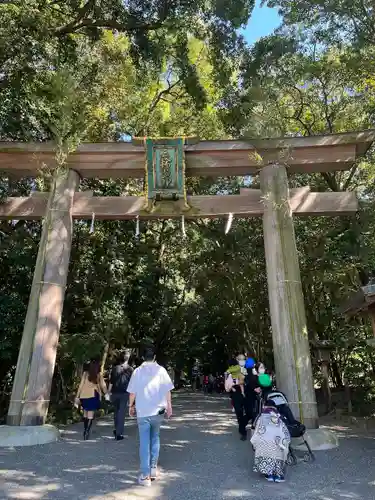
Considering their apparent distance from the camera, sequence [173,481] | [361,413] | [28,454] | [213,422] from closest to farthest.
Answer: [173,481] → [28,454] → [213,422] → [361,413]

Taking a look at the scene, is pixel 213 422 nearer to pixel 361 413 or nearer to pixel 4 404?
pixel 361 413

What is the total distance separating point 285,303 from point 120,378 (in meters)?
3.29

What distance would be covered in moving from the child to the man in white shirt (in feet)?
3.64

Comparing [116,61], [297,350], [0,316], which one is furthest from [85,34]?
[297,350]

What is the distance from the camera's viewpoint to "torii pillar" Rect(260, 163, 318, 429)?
22.3ft

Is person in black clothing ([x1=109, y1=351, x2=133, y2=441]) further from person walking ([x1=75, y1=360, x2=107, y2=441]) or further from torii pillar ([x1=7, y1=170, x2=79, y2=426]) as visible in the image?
torii pillar ([x1=7, y1=170, x2=79, y2=426])

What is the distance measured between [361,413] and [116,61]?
1167 centimetres

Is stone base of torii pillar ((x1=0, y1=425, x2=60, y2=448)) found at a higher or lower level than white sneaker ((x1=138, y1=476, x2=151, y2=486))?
higher

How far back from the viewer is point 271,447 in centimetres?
457

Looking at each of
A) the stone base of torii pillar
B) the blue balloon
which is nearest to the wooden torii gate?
the blue balloon

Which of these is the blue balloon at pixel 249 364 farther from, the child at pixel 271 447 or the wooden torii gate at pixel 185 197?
the child at pixel 271 447

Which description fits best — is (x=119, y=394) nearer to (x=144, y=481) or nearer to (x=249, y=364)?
(x=249, y=364)

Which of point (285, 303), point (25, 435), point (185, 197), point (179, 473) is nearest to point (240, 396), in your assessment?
point (285, 303)

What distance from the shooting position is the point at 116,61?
36.4 ft
